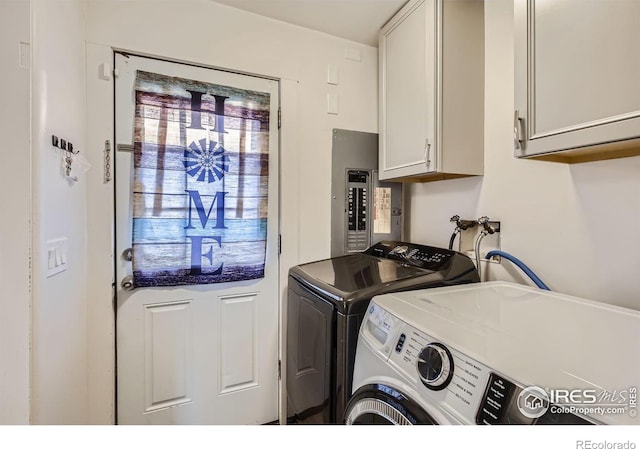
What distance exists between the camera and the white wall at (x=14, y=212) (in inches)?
35.4

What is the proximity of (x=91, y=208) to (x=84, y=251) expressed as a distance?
0.66 ft

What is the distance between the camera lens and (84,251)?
4.47 ft

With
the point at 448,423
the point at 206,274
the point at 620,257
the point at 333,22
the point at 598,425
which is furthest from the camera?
the point at 333,22

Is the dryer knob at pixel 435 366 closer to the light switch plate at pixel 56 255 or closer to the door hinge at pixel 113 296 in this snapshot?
the light switch plate at pixel 56 255

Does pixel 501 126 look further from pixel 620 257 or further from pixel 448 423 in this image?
pixel 448 423

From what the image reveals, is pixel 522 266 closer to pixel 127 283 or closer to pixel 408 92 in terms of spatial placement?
pixel 408 92

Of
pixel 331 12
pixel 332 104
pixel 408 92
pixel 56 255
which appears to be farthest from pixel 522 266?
pixel 56 255

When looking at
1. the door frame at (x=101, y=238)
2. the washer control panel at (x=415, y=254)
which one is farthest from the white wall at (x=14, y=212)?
the washer control panel at (x=415, y=254)

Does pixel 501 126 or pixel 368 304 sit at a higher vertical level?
pixel 501 126

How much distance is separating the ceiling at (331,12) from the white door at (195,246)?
0.38 m

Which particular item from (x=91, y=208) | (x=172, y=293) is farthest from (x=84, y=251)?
(x=172, y=293)

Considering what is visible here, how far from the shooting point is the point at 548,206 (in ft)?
4.00

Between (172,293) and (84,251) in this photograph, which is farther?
(172,293)

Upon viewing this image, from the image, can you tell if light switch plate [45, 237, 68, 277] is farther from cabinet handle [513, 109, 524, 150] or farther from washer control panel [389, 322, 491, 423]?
cabinet handle [513, 109, 524, 150]
